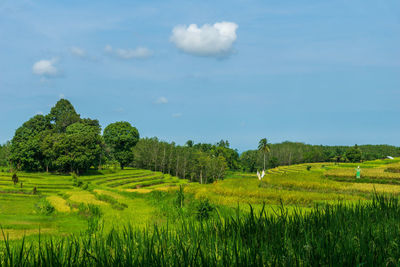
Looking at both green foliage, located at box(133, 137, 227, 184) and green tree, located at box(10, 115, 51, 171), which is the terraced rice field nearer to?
green tree, located at box(10, 115, 51, 171)

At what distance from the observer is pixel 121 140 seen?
79.3 meters

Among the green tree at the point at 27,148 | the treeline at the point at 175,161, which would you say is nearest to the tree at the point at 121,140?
the treeline at the point at 175,161

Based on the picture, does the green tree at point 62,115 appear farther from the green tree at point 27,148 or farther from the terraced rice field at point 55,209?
the terraced rice field at point 55,209

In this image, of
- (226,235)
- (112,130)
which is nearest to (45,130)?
(112,130)

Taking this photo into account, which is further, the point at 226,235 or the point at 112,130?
the point at 112,130

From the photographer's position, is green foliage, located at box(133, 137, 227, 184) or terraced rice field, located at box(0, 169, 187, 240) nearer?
terraced rice field, located at box(0, 169, 187, 240)

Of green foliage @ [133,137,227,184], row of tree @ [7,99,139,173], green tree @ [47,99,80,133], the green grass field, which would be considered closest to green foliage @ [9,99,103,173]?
row of tree @ [7,99,139,173]

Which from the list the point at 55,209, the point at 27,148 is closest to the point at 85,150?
the point at 27,148

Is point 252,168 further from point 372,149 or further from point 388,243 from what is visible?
point 388,243

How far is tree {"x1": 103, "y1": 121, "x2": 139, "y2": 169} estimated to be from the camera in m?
77.6

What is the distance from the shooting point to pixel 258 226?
15.8 feet

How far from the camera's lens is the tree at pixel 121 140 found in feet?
255

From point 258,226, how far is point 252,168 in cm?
12437

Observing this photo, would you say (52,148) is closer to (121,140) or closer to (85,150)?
(85,150)
